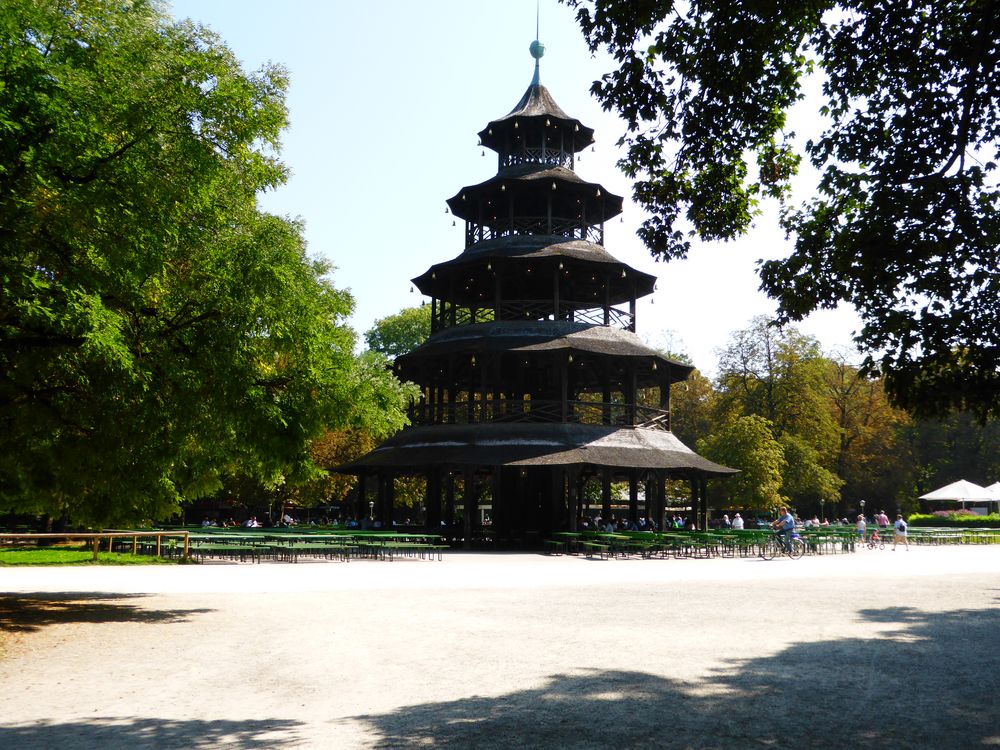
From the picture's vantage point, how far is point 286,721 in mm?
7707

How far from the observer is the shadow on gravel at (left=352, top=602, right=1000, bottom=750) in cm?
717

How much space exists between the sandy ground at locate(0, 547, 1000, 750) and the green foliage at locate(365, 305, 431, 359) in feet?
173

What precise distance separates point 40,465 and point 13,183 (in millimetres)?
5613

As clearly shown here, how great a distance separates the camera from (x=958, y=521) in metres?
62.0

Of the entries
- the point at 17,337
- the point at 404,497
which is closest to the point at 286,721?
the point at 17,337

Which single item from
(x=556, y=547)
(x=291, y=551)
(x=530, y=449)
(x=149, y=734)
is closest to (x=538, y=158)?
(x=530, y=449)

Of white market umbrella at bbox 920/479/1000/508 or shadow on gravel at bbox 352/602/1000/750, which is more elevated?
white market umbrella at bbox 920/479/1000/508

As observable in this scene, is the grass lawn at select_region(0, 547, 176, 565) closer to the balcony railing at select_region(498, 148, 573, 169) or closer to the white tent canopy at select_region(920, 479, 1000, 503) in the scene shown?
the balcony railing at select_region(498, 148, 573, 169)

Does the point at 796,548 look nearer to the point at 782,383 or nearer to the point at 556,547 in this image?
the point at 556,547

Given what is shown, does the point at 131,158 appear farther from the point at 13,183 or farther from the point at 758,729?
the point at 758,729

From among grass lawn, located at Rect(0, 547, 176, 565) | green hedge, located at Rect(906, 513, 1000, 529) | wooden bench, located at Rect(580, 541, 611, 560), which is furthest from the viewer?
green hedge, located at Rect(906, 513, 1000, 529)

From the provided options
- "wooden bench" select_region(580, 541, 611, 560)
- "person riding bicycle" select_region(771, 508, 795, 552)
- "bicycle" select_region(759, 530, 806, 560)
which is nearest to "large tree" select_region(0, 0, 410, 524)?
"wooden bench" select_region(580, 541, 611, 560)

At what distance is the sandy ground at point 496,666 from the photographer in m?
7.41

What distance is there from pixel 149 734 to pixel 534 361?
34533mm
